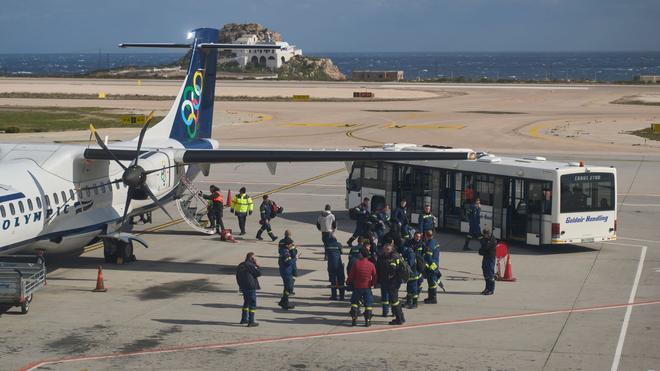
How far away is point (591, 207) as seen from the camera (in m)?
25.8

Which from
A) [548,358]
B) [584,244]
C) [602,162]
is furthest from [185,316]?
[602,162]

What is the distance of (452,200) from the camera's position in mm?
28562

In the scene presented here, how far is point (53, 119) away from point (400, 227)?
5036 centimetres

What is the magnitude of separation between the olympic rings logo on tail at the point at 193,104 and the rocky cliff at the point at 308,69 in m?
112

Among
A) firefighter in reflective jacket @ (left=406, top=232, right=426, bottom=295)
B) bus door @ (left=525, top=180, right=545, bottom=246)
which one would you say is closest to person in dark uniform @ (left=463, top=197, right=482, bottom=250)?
bus door @ (left=525, top=180, right=545, bottom=246)

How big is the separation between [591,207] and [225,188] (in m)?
16.9

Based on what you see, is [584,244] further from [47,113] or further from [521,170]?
[47,113]

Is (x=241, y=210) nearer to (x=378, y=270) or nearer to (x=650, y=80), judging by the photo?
(x=378, y=270)

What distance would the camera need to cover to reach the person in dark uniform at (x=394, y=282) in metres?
18.4

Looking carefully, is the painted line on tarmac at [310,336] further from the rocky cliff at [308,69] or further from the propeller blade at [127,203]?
the rocky cliff at [308,69]

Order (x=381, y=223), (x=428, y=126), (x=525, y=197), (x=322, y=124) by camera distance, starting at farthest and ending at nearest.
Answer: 1. (x=322, y=124)
2. (x=428, y=126)
3. (x=525, y=197)
4. (x=381, y=223)

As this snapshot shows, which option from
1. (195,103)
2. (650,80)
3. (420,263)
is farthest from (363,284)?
(650,80)

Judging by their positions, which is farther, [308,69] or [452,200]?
[308,69]

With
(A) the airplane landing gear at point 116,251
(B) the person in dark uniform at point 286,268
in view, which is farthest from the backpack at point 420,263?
(A) the airplane landing gear at point 116,251
